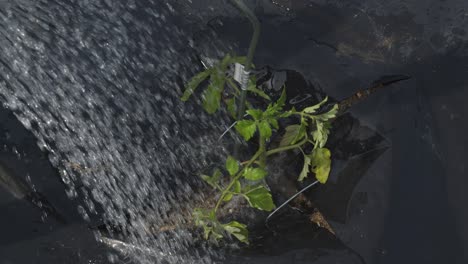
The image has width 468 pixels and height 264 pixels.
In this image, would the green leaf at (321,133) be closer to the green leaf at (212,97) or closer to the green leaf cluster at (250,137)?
the green leaf cluster at (250,137)

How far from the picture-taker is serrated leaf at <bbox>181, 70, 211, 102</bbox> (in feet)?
5.79

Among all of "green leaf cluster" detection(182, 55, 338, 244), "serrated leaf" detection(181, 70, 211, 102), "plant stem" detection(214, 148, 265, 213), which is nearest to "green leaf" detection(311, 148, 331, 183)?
"green leaf cluster" detection(182, 55, 338, 244)

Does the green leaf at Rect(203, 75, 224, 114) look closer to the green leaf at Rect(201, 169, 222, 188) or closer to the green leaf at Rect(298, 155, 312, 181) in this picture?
the green leaf at Rect(201, 169, 222, 188)

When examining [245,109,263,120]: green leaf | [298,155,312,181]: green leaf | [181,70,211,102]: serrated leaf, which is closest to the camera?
[245,109,263,120]: green leaf

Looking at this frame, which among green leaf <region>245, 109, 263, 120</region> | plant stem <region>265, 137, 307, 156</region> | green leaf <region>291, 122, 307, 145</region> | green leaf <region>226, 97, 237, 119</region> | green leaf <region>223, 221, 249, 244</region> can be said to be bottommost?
green leaf <region>223, 221, 249, 244</region>

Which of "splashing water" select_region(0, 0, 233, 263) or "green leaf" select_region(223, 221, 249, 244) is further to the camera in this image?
"splashing water" select_region(0, 0, 233, 263)

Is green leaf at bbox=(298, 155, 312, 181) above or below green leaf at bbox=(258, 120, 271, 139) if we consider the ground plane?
below

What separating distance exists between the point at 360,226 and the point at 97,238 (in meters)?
0.81

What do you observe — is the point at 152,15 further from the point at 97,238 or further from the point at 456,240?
the point at 456,240

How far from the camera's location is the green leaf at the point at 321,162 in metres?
1.67

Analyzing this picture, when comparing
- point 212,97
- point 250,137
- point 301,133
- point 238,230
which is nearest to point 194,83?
point 212,97

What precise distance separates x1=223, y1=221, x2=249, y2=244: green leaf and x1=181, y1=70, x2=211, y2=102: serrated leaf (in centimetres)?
44

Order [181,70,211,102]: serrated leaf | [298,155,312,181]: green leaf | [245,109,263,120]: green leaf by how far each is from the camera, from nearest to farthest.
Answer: [245,109,263,120]: green leaf
[298,155,312,181]: green leaf
[181,70,211,102]: serrated leaf

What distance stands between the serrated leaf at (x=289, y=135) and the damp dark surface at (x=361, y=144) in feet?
0.52
